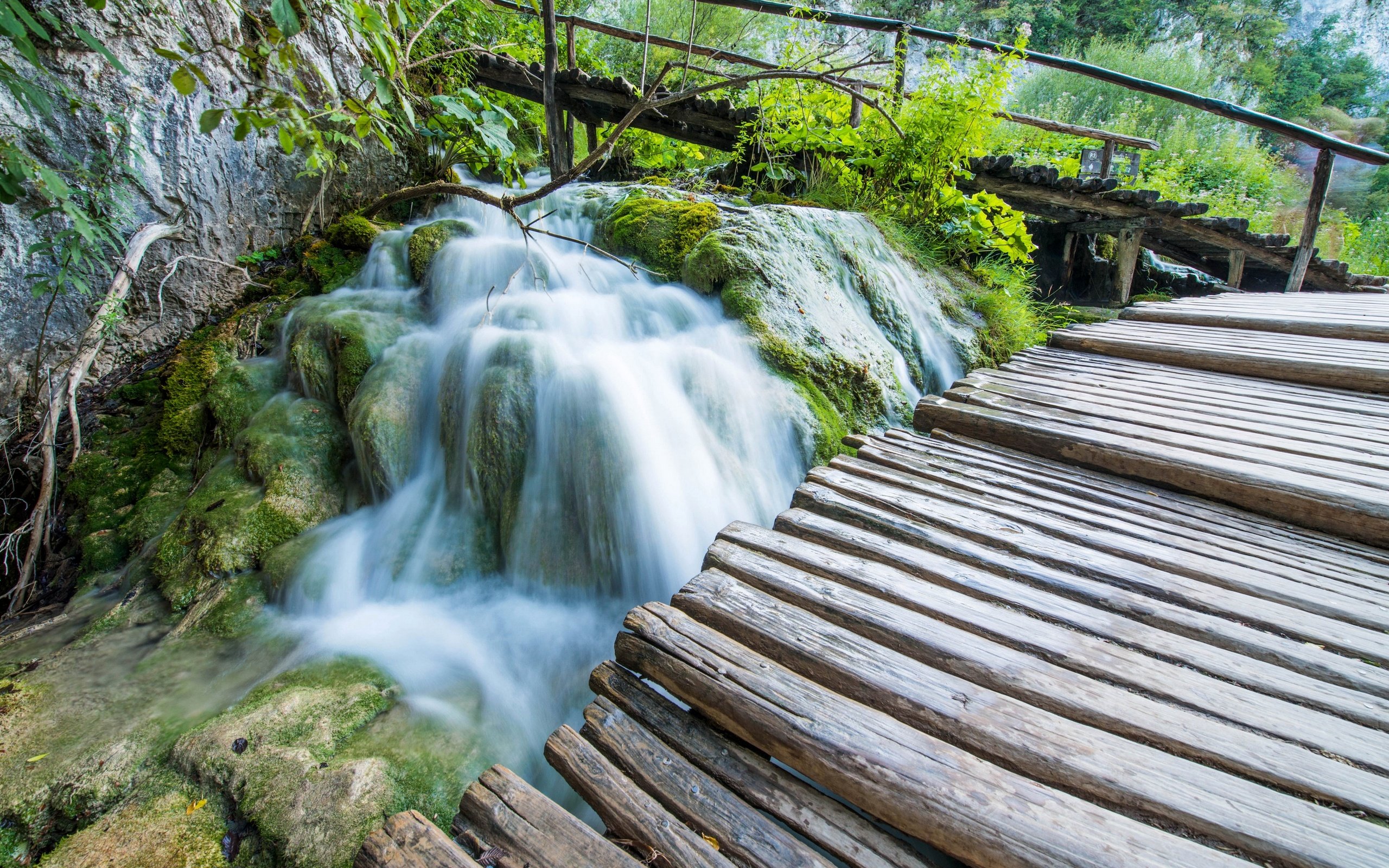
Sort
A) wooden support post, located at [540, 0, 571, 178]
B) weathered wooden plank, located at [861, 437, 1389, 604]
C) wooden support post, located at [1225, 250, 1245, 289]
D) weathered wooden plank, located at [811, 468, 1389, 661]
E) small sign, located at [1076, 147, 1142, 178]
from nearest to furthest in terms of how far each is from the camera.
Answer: weathered wooden plank, located at [811, 468, 1389, 661]
weathered wooden plank, located at [861, 437, 1389, 604]
wooden support post, located at [540, 0, 571, 178]
wooden support post, located at [1225, 250, 1245, 289]
small sign, located at [1076, 147, 1142, 178]

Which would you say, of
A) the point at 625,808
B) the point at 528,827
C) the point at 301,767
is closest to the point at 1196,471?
the point at 625,808

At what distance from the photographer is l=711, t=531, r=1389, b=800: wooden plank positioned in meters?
1.15

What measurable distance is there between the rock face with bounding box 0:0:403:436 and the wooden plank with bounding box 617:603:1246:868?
4.02 m

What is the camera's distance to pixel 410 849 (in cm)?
114

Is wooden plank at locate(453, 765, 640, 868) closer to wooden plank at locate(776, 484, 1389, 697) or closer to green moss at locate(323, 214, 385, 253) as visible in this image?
wooden plank at locate(776, 484, 1389, 697)

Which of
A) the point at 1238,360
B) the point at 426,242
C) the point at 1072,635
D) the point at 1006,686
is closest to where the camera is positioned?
the point at 1006,686

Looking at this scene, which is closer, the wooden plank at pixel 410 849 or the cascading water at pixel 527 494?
the wooden plank at pixel 410 849

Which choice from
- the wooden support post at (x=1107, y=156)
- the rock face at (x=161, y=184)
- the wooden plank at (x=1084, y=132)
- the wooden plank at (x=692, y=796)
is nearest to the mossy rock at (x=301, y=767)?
the wooden plank at (x=692, y=796)

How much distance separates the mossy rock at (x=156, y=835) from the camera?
1.59 metres

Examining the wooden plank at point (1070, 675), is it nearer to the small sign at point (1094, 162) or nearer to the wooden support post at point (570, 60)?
the wooden support post at point (570, 60)

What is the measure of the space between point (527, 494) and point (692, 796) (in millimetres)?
1999

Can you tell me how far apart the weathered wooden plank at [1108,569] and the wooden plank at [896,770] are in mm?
872

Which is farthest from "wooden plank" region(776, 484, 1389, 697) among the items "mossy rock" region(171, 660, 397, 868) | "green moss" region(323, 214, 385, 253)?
"green moss" region(323, 214, 385, 253)

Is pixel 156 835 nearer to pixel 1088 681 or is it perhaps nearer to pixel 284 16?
pixel 284 16
